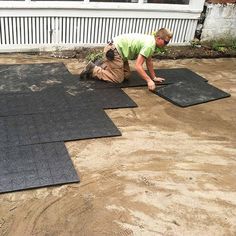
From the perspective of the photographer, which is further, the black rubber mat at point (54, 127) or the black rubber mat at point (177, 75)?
the black rubber mat at point (177, 75)

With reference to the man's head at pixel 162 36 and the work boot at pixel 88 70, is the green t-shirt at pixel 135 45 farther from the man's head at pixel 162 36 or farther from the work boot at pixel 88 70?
the work boot at pixel 88 70

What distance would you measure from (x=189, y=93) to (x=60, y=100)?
6.15 feet

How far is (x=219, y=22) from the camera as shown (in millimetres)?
6961

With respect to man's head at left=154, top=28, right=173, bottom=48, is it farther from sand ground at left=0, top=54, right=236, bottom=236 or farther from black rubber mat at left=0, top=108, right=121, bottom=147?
black rubber mat at left=0, top=108, right=121, bottom=147

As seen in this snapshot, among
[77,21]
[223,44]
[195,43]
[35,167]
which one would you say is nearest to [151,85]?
[77,21]

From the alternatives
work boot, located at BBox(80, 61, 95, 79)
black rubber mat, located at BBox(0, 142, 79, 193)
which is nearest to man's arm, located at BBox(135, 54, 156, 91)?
work boot, located at BBox(80, 61, 95, 79)

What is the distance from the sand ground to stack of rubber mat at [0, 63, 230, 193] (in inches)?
5.4

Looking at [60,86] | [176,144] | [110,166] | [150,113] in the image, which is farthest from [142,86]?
[110,166]

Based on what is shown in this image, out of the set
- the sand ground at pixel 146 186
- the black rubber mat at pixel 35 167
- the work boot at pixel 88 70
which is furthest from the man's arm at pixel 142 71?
the black rubber mat at pixel 35 167

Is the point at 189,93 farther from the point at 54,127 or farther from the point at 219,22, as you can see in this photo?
the point at 219,22

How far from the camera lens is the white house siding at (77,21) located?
586cm

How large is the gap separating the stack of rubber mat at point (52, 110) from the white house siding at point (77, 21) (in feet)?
2.17

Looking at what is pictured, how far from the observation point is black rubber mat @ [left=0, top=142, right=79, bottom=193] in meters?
3.06

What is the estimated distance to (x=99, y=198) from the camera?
3.03 metres
